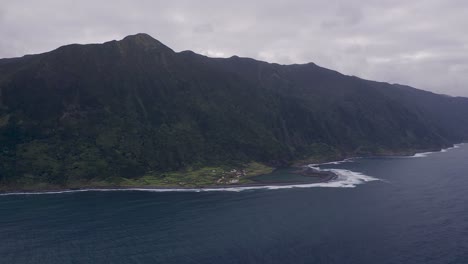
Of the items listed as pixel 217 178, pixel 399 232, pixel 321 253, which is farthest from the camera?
pixel 217 178

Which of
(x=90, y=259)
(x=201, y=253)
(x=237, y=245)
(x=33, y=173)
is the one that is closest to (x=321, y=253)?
(x=237, y=245)

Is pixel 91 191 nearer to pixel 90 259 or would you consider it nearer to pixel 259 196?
pixel 259 196

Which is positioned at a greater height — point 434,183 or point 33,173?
point 33,173

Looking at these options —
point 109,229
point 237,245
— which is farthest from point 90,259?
point 237,245

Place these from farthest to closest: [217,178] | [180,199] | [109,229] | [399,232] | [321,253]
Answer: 1. [217,178]
2. [180,199]
3. [109,229]
4. [399,232]
5. [321,253]

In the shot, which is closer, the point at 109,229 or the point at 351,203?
the point at 109,229

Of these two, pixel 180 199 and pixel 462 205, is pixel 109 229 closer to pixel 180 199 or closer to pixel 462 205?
pixel 180 199
